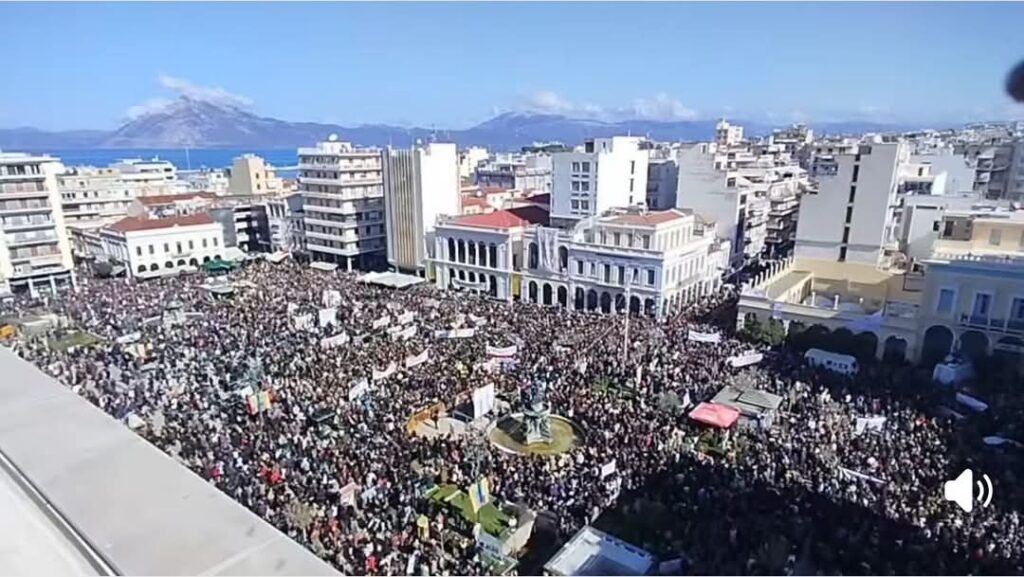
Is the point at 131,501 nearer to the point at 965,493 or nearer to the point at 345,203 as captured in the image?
the point at 965,493

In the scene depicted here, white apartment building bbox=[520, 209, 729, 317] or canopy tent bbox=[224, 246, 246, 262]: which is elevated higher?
white apartment building bbox=[520, 209, 729, 317]

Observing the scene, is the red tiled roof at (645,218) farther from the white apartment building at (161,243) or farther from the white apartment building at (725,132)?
the white apartment building at (725,132)

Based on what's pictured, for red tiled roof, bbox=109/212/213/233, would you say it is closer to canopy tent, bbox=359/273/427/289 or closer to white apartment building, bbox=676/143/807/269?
canopy tent, bbox=359/273/427/289

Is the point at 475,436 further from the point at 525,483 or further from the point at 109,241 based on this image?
the point at 109,241

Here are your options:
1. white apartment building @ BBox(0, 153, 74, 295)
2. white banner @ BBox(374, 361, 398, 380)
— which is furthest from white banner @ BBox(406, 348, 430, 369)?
white apartment building @ BBox(0, 153, 74, 295)

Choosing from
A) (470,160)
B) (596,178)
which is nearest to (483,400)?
(596,178)

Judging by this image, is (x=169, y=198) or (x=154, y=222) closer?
(x=154, y=222)
